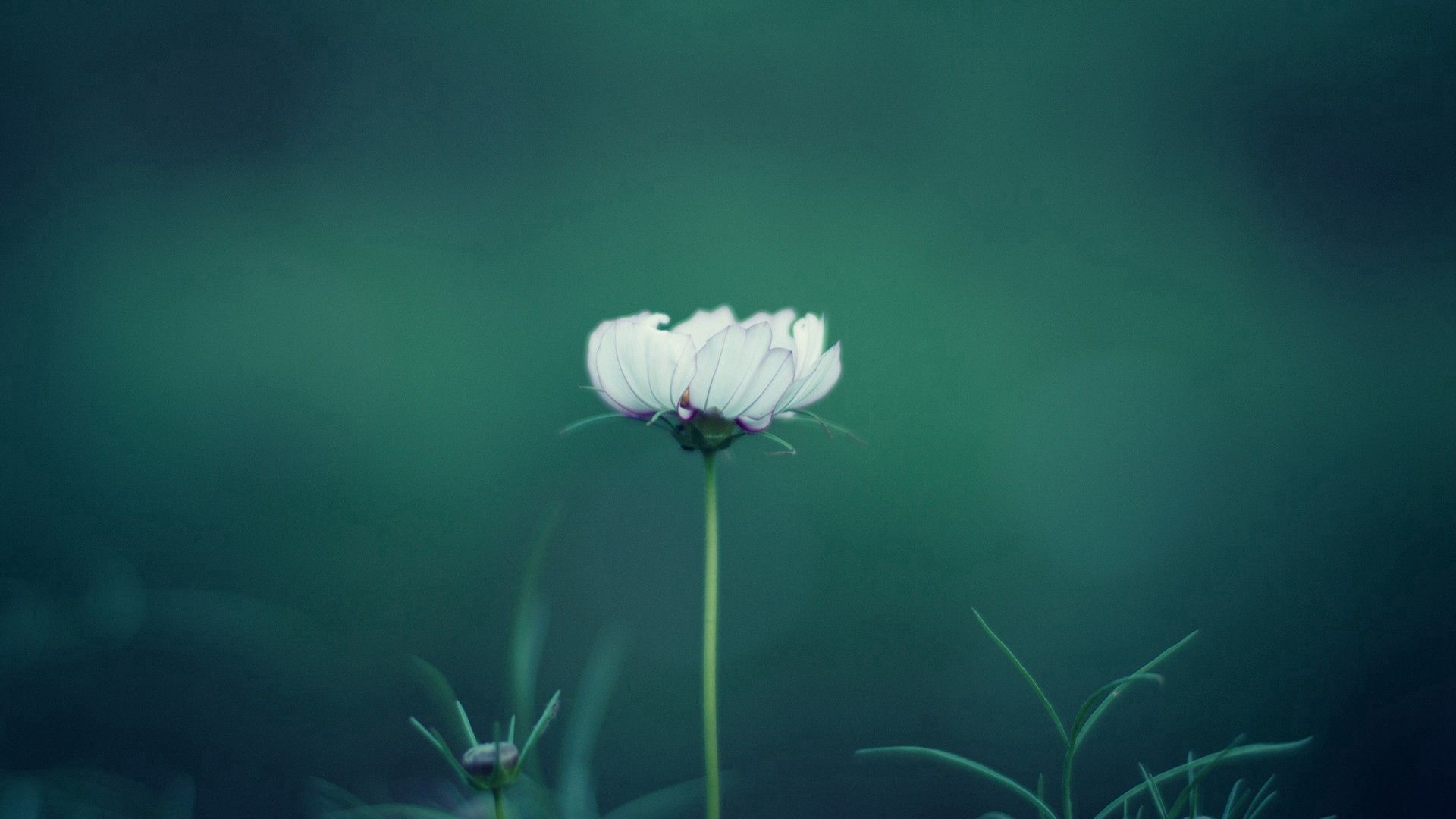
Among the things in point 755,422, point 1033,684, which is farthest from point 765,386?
point 1033,684

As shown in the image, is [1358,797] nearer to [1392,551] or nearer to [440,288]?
[1392,551]

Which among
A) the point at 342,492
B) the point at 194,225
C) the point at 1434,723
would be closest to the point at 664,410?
the point at 342,492

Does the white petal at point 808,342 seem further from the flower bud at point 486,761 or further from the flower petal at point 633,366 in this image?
the flower bud at point 486,761

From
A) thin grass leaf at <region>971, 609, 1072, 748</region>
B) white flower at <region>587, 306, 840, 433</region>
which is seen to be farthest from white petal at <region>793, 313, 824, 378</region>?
thin grass leaf at <region>971, 609, 1072, 748</region>

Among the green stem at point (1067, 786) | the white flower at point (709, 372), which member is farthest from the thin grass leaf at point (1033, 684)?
the white flower at point (709, 372)

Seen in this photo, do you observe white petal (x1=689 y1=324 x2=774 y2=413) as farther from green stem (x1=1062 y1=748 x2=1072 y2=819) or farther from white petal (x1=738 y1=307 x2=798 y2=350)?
green stem (x1=1062 y1=748 x2=1072 y2=819)
